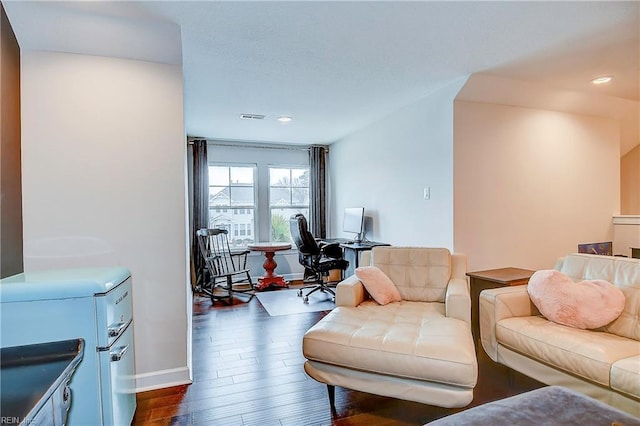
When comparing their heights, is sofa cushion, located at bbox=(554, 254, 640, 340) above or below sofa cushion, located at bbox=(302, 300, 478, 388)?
above

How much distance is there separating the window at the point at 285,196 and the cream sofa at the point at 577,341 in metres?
4.11

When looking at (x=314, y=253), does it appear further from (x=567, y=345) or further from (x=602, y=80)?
(x=602, y=80)

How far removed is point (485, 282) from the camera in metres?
2.81

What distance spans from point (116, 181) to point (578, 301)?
2.91 meters

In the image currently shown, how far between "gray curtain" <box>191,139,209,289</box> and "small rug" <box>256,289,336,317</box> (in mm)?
1219

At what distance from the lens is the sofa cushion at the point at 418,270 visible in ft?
8.50

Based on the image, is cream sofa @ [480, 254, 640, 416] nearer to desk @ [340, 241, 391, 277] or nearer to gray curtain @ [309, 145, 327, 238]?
desk @ [340, 241, 391, 277]

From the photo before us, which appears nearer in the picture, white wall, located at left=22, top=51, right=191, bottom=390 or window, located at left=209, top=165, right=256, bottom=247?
white wall, located at left=22, top=51, right=191, bottom=390

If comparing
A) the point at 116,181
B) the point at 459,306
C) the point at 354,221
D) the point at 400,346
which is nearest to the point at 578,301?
Answer: the point at 459,306

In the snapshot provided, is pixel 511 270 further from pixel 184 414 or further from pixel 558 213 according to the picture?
pixel 184 414

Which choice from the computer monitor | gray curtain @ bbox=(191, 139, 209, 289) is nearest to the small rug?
the computer monitor

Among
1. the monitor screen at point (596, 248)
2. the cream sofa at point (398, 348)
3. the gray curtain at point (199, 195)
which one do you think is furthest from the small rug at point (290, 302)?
the monitor screen at point (596, 248)

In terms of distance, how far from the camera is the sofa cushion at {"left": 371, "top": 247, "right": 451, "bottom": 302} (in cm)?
259

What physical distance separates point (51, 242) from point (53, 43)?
1.20 m
